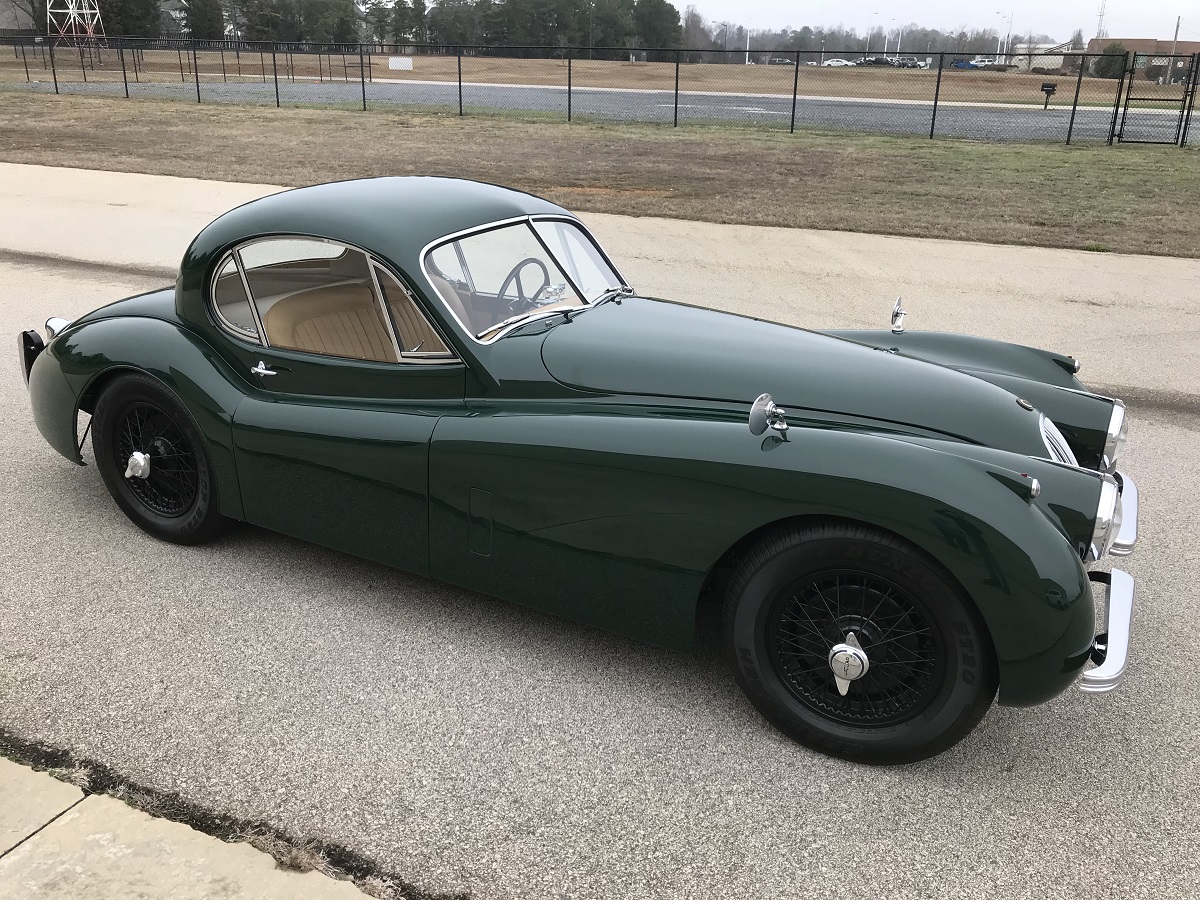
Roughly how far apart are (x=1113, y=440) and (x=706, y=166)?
1420 cm

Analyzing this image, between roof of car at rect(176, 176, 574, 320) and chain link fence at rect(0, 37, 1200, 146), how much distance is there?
1702 centimetres

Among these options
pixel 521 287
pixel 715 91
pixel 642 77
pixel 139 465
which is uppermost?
pixel 642 77

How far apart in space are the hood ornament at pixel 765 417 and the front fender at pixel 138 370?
2.14 metres

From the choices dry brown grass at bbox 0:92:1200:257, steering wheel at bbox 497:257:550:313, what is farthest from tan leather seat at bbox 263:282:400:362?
→ dry brown grass at bbox 0:92:1200:257

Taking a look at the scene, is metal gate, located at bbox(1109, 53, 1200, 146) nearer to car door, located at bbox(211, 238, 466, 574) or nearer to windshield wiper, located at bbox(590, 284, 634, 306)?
windshield wiper, located at bbox(590, 284, 634, 306)

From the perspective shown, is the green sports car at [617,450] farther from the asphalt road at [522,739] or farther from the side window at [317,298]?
the asphalt road at [522,739]

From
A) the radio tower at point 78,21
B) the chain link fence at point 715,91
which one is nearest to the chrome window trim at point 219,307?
the chain link fence at point 715,91

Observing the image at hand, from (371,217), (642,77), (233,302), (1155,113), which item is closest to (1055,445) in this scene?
(371,217)

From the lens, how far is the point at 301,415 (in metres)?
3.65

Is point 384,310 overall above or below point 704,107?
below

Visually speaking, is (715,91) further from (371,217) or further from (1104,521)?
(1104,521)

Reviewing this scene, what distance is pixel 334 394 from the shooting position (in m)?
3.70

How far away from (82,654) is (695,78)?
52977 millimetres

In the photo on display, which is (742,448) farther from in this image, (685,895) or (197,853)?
(197,853)
